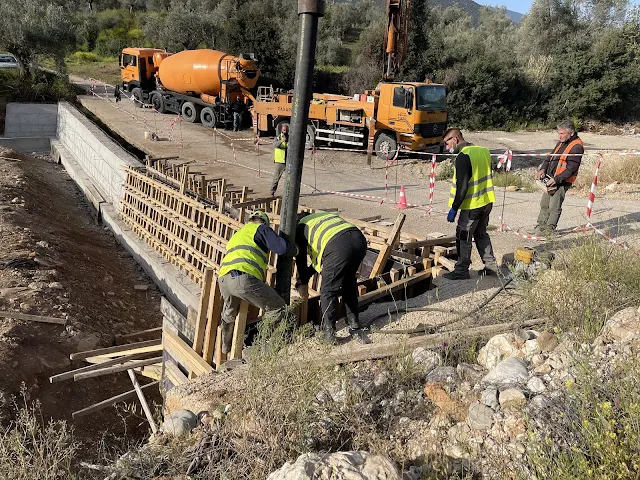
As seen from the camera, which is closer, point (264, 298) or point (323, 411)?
point (323, 411)

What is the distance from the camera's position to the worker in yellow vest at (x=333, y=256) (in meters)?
4.12

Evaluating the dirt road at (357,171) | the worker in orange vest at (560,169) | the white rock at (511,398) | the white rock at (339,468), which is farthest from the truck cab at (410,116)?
the white rock at (339,468)

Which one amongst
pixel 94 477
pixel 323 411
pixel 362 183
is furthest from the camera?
pixel 362 183

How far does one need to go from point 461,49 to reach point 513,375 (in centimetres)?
2572

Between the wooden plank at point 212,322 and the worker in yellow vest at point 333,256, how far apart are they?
0.81 m

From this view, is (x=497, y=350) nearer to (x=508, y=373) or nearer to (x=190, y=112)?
(x=508, y=373)

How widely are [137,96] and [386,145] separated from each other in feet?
44.8

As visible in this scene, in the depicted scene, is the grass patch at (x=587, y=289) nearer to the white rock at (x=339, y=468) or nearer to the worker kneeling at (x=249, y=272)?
the white rock at (x=339, y=468)

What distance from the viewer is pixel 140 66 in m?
22.1

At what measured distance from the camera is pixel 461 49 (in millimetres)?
25719

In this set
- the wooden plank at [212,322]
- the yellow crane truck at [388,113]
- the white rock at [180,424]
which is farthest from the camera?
the yellow crane truck at [388,113]

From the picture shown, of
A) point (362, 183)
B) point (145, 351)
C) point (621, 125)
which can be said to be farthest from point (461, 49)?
point (145, 351)

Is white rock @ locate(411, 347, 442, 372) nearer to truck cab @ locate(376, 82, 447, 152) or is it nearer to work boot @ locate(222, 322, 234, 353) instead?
→ work boot @ locate(222, 322, 234, 353)

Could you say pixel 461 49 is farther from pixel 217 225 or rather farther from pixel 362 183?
pixel 217 225
